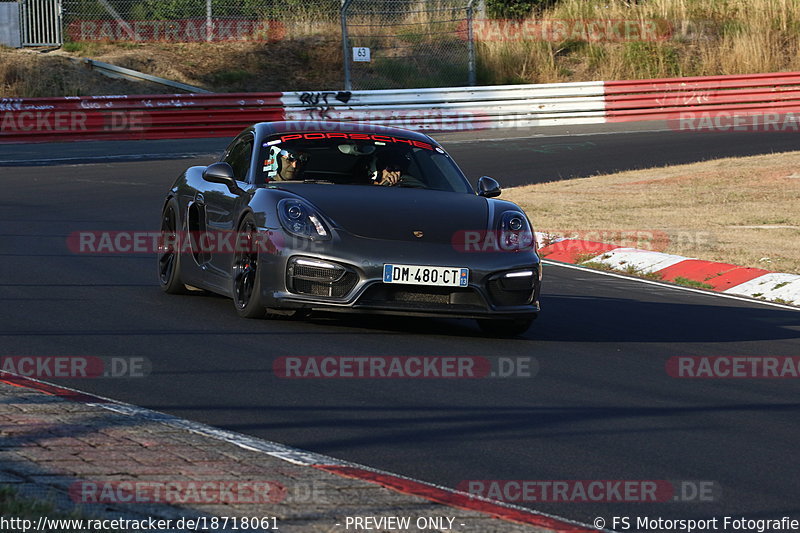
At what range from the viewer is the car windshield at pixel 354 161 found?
9.49 m

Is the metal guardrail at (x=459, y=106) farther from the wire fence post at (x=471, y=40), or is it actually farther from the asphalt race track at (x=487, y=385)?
the asphalt race track at (x=487, y=385)

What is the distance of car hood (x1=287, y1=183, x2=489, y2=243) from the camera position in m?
8.52

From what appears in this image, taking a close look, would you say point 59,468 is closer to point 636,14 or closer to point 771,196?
point 771,196

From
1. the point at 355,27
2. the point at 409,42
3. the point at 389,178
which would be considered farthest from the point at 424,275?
the point at 409,42

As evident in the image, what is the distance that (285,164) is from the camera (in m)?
9.50

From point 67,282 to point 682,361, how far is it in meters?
4.98

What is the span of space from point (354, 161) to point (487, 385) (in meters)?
2.93

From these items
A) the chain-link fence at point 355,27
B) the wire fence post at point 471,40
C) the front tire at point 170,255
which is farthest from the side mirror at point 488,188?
the wire fence post at point 471,40

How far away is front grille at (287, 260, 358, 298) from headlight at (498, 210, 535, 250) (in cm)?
112
